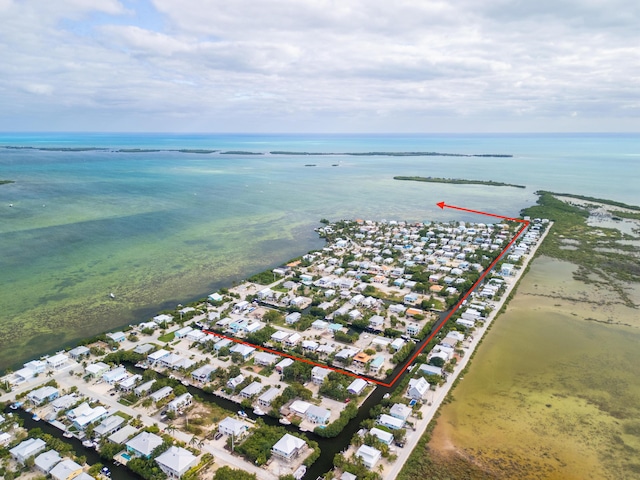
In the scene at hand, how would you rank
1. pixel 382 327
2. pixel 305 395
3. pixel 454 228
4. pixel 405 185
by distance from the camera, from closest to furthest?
1. pixel 305 395
2. pixel 382 327
3. pixel 454 228
4. pixel 405 185

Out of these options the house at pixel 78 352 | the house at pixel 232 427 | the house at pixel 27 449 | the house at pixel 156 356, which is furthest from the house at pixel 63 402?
the house at pixel 232 427

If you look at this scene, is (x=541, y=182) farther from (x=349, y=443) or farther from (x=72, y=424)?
(x=72, y=424)

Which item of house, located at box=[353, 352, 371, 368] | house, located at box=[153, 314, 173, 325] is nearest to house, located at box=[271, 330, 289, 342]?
house, located at box=[353, 352, 371, 368]

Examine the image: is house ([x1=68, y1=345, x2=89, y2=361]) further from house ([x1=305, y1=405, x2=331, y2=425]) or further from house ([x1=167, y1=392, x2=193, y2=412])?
house ([x1=305, y1=405, x2=331, y2=425])

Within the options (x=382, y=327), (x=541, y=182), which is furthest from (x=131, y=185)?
(x=541, y=182)

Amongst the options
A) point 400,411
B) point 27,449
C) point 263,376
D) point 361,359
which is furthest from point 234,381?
point 27,449

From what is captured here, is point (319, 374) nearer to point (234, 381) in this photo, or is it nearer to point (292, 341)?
point (292, 341)
